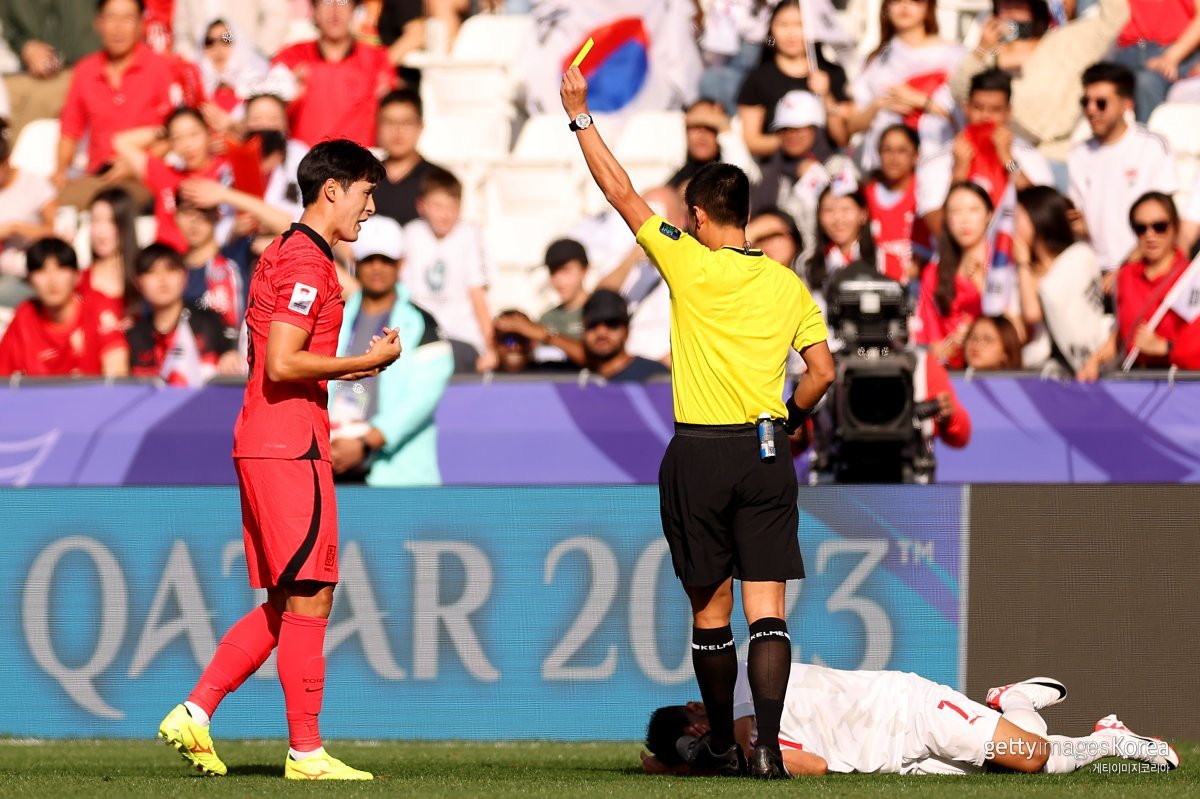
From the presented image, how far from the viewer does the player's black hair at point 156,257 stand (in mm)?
11445

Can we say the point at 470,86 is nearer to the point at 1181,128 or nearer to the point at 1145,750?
the point at 1181,128

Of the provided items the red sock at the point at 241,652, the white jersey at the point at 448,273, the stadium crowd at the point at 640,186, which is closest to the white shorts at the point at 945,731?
the red sock at the point at 241,652

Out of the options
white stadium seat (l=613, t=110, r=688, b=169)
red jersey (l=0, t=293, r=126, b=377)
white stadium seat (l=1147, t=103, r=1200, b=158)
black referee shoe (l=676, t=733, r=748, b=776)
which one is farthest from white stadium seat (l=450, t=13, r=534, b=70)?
black referee shoe (l=676, t=733, r=748, b=776)

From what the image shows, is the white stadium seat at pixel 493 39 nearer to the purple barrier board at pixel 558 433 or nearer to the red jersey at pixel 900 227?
the red jersey at pixel 900 227

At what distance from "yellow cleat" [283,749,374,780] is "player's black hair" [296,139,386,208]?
5.89 feet

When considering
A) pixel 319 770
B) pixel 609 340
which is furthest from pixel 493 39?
pixel 319 770

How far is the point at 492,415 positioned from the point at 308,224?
393 centimetres

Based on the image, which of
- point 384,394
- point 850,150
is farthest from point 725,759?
point 850,150

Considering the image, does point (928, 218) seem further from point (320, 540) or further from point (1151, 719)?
point (320, 540)

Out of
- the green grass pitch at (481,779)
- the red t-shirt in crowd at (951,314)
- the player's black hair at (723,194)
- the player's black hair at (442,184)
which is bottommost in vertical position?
the green grass pitch at (481,779)

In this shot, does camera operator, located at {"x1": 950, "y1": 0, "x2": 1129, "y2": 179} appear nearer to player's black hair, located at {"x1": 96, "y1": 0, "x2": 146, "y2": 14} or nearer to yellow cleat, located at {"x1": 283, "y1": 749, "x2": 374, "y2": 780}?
player's black hair, located at {"x1": 96, "y1": 0, "x2": 146, "y2": 14}

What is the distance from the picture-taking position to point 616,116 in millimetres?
13492

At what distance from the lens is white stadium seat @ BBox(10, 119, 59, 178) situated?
558 inches

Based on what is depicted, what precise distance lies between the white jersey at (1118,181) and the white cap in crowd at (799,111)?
Result: 62.5 inches
